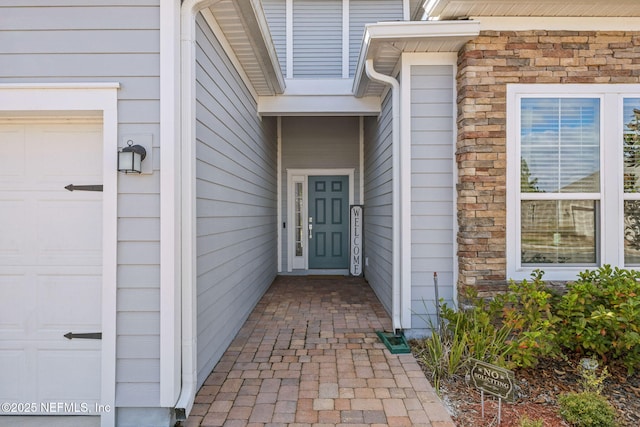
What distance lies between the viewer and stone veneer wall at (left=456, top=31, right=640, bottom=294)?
3.23 meters

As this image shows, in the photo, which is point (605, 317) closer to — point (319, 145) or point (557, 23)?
point (557, 23)

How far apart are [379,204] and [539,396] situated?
9.68 ft

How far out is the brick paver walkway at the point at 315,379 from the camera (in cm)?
231

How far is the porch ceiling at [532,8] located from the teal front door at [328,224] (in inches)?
160

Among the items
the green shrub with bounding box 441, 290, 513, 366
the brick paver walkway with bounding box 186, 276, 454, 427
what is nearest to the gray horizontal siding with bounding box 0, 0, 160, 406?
the brick paver walkway with bounding box 186, 276, 454, 427

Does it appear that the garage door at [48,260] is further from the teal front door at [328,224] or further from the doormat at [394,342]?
the teal front door at [328,224]

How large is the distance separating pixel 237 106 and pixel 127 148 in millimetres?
1883

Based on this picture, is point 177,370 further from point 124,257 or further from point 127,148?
point 127,148

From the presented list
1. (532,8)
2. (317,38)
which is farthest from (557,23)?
(317,38)

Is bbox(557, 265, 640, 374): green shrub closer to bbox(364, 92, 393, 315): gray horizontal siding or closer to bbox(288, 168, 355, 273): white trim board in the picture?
bbox(364, 92, 393, 315): gray horizontal siding

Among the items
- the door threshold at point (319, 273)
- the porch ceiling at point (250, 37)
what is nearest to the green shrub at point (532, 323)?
the porch ceiling at point (250, 37)

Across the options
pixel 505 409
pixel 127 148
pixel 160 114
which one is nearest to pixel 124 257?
pixel 127 148

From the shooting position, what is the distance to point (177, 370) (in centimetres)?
223

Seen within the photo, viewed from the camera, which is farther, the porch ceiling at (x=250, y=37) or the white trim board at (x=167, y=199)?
the porch ceiling at (x=250, y=37)
